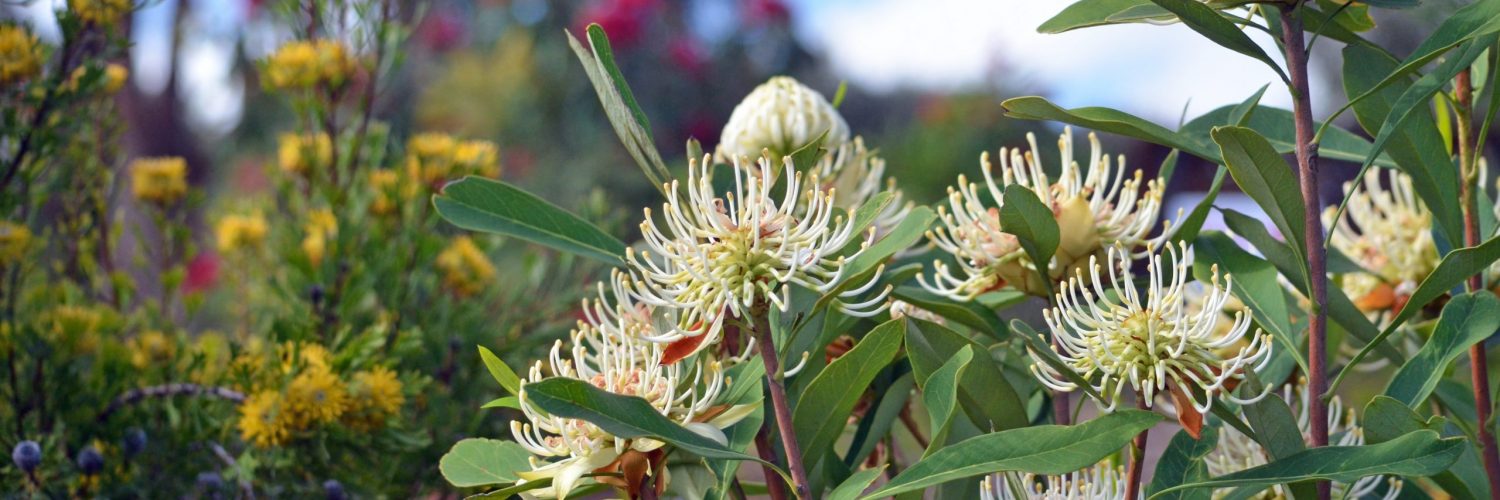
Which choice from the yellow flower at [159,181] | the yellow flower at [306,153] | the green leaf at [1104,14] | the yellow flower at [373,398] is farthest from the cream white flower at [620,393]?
the yellow flower at [159,181]

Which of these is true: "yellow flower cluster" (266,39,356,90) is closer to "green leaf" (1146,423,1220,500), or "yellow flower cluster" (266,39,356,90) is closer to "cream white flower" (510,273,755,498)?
Result: "cream white flower" (510,273,755,498)

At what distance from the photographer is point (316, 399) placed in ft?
3.25

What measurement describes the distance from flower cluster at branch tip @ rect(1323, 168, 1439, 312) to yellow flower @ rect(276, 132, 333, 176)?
110 cm

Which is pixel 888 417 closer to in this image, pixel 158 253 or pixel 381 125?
pixel 381 125

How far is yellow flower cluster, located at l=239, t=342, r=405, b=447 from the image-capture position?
99cm

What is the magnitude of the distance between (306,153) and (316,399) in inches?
20.7

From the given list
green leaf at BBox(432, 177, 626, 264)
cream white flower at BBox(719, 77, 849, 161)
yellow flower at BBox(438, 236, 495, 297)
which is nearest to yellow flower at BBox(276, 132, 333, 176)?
yellow flower at BBox(438, 236, 495, 297)

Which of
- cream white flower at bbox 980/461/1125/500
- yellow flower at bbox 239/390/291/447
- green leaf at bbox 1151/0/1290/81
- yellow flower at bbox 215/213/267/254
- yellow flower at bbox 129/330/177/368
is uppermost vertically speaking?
green leaf at bbox 1151/0/1290/81

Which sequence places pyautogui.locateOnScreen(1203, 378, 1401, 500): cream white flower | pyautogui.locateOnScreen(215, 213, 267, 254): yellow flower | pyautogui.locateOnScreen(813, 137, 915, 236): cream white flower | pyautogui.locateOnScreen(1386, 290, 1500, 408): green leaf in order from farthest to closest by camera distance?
1. pyautogui.locateOnScreen(215, 213, 267, 254): yellow flower
2. pyautogui.locateOnScreen(813, 137, 915, 236): cream white flower
3. pyautogui.locateOnScreen(1203, 378, 1401, 500): cream white flower
4. pyautogui.locateOnScreen(1386, 290, 1500, 408): green leaf

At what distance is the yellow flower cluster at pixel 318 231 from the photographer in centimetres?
133

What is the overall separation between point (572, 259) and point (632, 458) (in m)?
0.90

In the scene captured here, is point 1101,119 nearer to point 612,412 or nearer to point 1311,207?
point 1311,207

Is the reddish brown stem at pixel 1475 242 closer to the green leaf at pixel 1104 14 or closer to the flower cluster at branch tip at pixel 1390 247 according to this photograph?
the flower cluster at branch tip at pixel 1390 247

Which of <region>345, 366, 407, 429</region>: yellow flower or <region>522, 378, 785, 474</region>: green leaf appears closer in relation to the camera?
<region>522, 378, 785, 474</region>: green leaf
